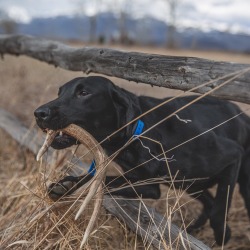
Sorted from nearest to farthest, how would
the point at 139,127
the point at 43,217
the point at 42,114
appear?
the point at 42,114 → the point at 43,217 → the point at 139,127

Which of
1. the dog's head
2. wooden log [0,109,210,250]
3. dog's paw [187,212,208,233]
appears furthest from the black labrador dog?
dog's paw [187,212,208,233]

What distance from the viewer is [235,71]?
90.4 inches

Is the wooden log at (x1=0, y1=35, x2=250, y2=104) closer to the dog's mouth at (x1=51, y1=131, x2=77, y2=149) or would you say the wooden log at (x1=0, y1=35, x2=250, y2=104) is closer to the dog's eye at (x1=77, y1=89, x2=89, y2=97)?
the dog's eye at (x1=77, y1=89, x2=89, y2=97)

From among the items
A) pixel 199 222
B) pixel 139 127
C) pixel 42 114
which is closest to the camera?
pixel 42 114

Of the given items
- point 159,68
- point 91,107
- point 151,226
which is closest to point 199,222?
point 151,226

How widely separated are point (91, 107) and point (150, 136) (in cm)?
43

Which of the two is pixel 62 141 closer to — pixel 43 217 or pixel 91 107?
pixel 91 107

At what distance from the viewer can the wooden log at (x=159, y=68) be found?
234cm

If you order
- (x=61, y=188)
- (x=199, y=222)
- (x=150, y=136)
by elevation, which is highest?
(x=150, y=136)

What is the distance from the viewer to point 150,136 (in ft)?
10.3

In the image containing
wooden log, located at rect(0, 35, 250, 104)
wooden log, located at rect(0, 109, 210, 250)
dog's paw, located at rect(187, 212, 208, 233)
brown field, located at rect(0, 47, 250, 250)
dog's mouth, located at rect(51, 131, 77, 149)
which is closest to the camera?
wooden log, located at rect(0, 35, 250, 104)

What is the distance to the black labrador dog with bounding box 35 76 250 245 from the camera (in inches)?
119

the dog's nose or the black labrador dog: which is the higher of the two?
the dog's nose

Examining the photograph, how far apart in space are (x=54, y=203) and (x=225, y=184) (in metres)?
1.42
